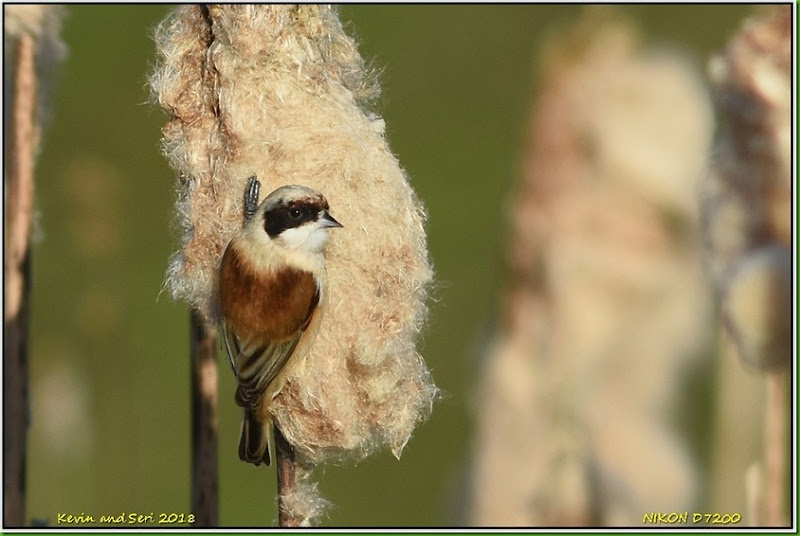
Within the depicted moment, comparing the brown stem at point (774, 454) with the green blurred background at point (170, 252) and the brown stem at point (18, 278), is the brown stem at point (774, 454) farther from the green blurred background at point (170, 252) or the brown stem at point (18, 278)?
the brown stem at point (18, 278)

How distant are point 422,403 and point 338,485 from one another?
431 centimetres

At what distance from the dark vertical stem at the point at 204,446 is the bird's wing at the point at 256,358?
0.31 ft

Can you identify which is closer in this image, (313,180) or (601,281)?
(313,180)

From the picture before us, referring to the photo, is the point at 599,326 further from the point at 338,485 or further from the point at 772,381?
the point at 338,485

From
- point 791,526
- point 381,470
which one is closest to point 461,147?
point 381,470

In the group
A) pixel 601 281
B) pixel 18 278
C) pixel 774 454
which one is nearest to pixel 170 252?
pixel 18 278

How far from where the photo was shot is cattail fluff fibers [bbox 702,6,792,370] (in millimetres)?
2980

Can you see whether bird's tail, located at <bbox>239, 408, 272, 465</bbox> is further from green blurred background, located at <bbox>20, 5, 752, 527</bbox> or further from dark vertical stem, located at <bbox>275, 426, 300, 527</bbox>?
green blurred background, located at <bbox>20, 5, 752, 527</bbox>

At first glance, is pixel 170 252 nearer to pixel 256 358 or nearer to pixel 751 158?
pixel 256 358

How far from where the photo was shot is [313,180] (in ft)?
8.18

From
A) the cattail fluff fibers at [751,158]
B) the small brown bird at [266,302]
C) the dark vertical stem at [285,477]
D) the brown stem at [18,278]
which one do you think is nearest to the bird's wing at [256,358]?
the small brown bird at [266,302]

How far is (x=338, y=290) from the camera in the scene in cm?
259

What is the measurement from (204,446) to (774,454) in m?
1.43

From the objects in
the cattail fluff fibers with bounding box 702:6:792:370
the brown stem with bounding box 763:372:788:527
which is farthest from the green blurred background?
the brown stem with bounding box 763:372:788:527
